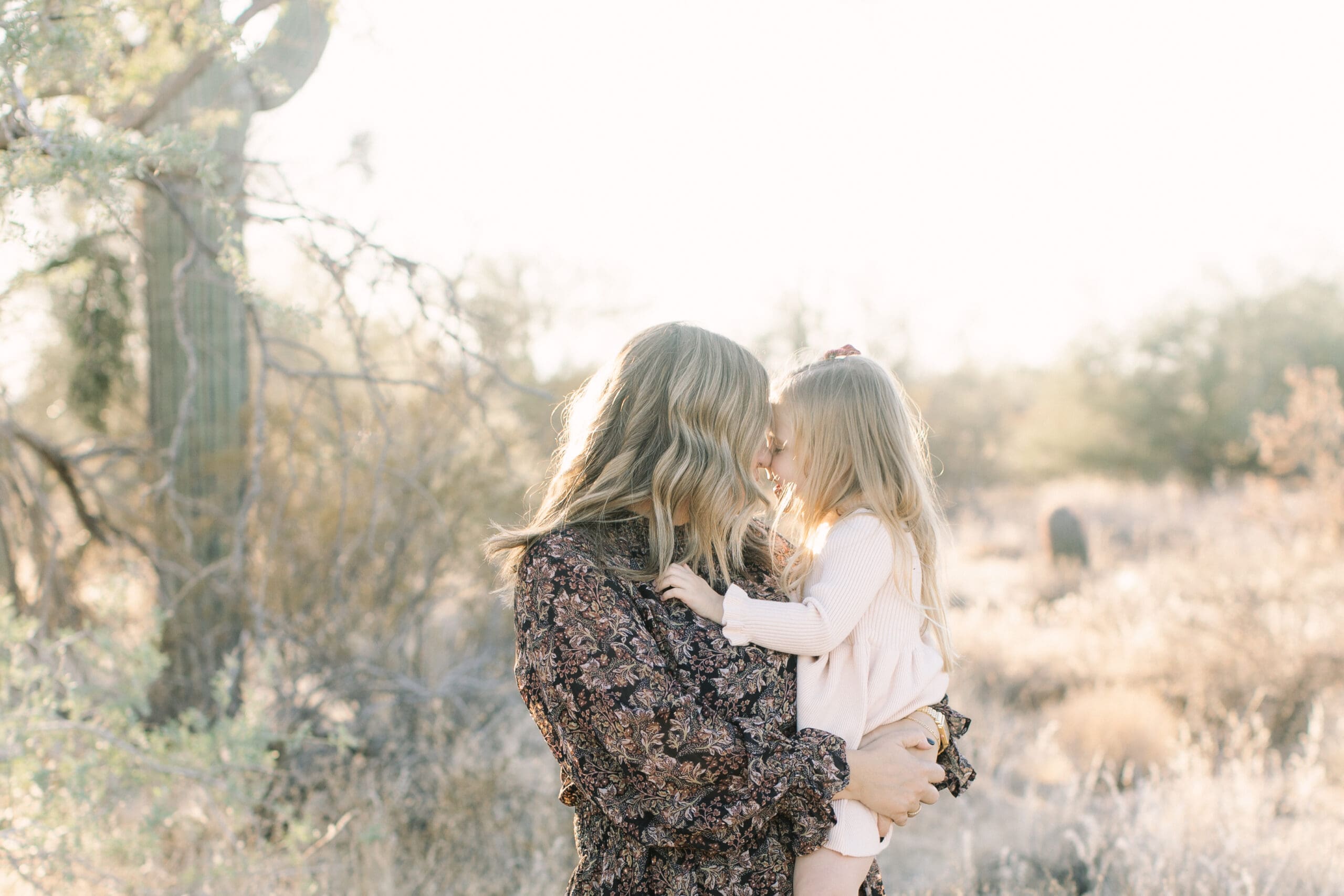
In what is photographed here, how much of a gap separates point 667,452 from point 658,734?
0.50 metres

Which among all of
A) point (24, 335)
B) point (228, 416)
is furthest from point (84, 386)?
point (228, 416)

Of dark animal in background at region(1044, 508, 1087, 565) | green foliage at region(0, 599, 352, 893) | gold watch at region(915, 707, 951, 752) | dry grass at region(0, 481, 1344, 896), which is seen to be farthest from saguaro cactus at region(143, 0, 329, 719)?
dark animal in background at region(1044, 508, 1087, 565)

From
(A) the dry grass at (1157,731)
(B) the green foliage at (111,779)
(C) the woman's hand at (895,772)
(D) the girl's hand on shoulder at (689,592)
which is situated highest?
(D) the girl's hand on shoulder at (689,592)

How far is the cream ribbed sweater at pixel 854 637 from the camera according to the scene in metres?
1.78


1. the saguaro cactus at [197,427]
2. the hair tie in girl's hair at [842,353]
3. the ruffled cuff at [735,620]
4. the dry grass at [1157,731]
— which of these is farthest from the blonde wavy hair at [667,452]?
the saguaro cactus at [197,427]

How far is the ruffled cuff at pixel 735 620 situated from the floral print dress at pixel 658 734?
0.06ft

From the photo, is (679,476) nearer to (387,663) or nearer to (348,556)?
(348,556)

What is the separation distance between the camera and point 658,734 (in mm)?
1572

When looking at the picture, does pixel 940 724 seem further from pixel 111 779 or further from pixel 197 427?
pixel 197 427

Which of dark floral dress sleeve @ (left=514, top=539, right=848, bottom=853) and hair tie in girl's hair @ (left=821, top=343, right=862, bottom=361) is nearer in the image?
dark floral dress sleeve @ (left=514, top=539, right=848, bottom=853)

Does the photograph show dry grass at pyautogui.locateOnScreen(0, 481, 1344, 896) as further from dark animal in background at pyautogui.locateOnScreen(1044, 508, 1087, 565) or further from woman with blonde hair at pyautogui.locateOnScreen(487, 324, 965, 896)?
dark animal in background at pyautogui.locateOnScreen(1044, 508, 1087, 565)

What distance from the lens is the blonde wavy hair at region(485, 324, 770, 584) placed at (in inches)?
69.9

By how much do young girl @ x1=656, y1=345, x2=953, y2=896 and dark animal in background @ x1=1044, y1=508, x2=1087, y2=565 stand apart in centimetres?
992

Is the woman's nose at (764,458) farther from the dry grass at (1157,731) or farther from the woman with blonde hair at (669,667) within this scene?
the dry grass at (1157,731)
